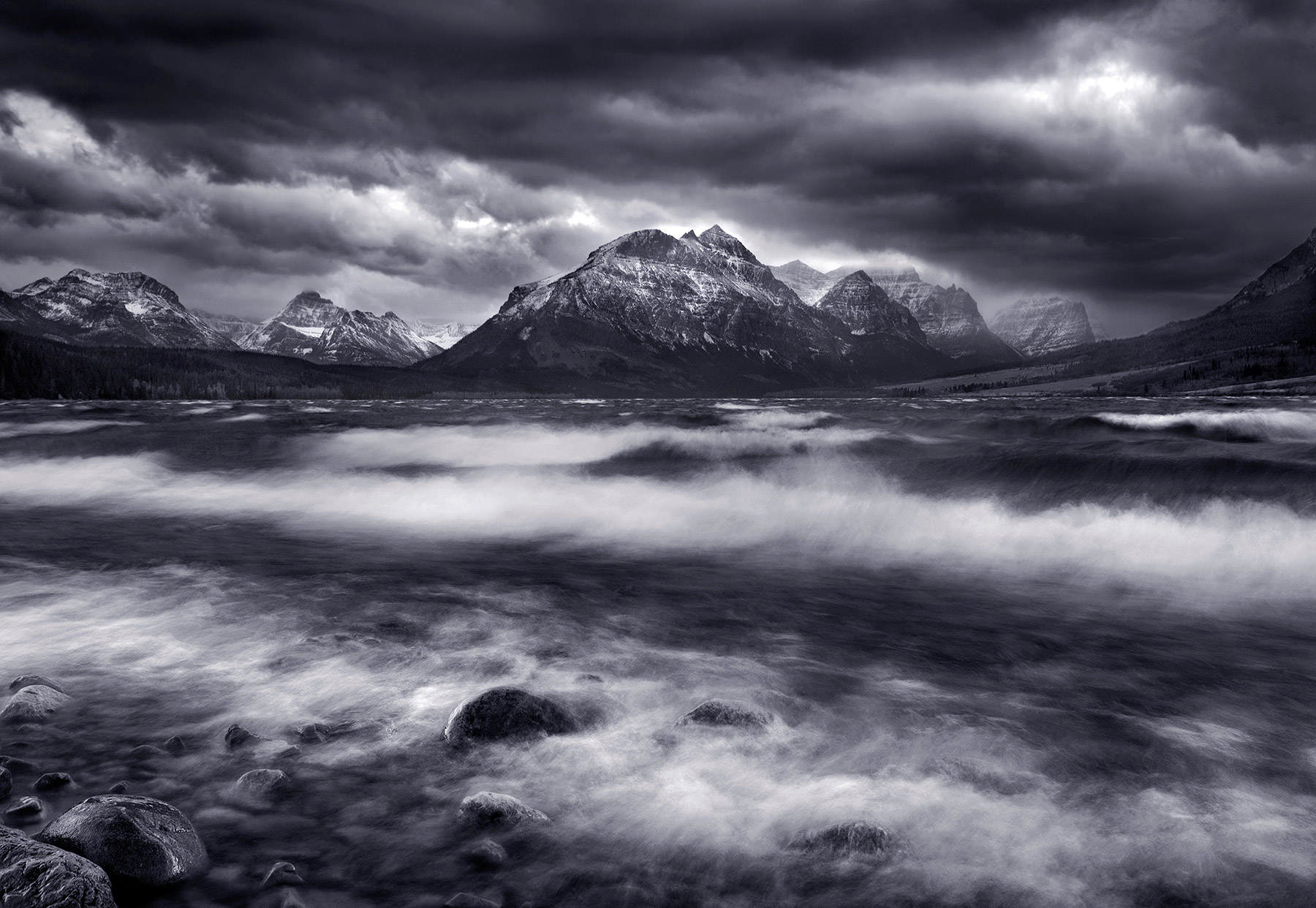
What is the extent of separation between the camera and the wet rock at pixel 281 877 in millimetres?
4258

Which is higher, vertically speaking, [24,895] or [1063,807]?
[24,895]

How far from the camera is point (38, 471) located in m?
29.6

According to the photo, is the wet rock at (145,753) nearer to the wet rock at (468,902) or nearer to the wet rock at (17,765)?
the wet rock at (17,765)

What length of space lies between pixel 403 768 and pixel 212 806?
4.24 ft

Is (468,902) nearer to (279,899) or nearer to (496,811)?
(496,811)

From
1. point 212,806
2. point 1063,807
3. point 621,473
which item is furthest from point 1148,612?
point 621,473

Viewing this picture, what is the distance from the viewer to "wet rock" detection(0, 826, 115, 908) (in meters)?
3.44

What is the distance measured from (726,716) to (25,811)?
512cm

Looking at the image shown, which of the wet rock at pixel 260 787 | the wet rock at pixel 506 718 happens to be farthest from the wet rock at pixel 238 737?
the wet rock at pixel 506 718

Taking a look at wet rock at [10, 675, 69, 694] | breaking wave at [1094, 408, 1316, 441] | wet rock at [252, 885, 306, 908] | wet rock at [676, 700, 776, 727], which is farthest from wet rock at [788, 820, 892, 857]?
breaking wave at [1094, 408, 1316, 441]

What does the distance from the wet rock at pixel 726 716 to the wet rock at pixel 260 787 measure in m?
3.23

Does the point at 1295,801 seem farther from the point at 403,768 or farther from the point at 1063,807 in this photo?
the point at 403,768

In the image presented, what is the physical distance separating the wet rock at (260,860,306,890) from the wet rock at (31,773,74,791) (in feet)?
7.04


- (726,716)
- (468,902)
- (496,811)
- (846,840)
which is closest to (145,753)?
(496,811)
